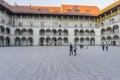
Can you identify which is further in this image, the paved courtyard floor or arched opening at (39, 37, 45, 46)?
arched opening at (39, 37, 45, 46)

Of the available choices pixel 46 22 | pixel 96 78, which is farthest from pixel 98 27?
pixel 96 78

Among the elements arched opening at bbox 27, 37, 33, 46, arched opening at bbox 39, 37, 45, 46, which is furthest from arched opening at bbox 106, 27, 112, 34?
arched opening at bbox 27, 37, 33, 46

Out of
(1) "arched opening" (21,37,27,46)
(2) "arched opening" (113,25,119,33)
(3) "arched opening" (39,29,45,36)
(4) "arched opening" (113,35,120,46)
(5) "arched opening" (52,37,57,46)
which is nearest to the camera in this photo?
(4) "arched opening" (113,35,120,46)

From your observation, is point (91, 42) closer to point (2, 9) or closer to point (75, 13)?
point (75, 13)

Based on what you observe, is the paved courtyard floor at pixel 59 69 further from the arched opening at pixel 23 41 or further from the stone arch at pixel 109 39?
the arched opening at pixel 23 41

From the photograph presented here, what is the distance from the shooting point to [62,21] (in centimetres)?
5916

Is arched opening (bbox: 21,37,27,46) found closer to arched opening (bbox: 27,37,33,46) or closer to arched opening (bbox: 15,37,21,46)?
arched opening (bbox: 27,37,33,46)

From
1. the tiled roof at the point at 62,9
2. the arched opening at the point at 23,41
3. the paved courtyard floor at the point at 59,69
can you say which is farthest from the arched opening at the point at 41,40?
the paved courtyard floor at the point at 59,69

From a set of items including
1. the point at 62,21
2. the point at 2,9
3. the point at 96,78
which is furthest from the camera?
the point at 62,21

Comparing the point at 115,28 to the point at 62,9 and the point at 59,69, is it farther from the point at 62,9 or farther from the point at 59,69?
the point at 59,69

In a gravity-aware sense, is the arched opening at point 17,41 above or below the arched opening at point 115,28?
below

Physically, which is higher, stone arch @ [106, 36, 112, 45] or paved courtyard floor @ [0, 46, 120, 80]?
stone arch @ [106, 36, 112, 45]

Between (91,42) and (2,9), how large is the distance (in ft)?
109

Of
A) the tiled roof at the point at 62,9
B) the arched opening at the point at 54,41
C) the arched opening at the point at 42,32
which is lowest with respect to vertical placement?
the arched opening at the point at 54,41
